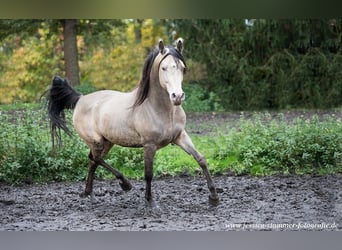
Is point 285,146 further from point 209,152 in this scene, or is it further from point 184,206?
point 184,206

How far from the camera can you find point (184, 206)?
452cm

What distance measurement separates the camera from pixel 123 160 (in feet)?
17.2

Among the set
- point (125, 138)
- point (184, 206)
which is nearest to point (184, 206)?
point (184, 206)

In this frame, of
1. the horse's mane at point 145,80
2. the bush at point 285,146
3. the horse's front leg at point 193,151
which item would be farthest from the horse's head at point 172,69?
the bush at point 285,146

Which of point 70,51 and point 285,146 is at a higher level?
point 70,51

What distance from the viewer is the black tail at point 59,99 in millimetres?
4820

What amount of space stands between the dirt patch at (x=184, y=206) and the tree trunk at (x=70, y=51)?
114 centimetres

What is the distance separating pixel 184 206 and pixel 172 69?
1.03m

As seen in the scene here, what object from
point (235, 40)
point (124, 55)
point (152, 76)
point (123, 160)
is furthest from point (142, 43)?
point (152, 76)

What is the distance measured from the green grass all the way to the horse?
40cm

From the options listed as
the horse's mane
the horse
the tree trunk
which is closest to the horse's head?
the horse

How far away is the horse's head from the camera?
405cm

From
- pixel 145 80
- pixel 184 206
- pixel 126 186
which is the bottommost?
pixel 184 206

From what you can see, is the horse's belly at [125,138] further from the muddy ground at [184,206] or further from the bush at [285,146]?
the bush at [285,146]
